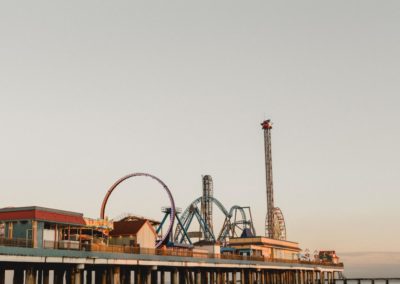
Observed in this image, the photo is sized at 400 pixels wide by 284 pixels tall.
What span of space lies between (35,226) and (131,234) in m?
23.1

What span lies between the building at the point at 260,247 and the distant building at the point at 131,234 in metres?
39.8

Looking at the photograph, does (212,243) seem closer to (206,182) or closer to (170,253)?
(170,253)

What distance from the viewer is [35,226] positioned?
2255 inches

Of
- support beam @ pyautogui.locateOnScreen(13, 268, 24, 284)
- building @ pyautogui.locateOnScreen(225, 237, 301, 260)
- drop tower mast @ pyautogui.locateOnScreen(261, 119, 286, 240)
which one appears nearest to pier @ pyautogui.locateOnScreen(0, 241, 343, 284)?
support beam @ pyautogui.locateOnScreen(13, 268, 24, 284)

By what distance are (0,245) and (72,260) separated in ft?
30.0

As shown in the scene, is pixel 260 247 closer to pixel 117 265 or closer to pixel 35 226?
pixel 117 265

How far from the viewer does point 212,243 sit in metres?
105

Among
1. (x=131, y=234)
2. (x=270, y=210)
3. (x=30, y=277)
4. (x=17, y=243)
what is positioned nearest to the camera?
(x=30, y=277)

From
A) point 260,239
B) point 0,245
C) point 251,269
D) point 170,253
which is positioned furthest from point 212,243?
point 0,245

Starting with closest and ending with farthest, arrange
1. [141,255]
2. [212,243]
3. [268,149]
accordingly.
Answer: [141,255] → [212,243] → [268,149]

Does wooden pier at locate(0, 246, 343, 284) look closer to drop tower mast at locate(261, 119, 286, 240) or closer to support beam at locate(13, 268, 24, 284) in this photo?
support beam at locate(13, 268, 24, 284)

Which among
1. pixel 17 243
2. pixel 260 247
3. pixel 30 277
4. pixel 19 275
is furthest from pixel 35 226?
pixel 260 247

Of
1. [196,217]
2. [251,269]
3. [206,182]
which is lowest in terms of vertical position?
[251,269]

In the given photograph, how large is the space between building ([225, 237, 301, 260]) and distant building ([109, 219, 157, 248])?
39832 mm
